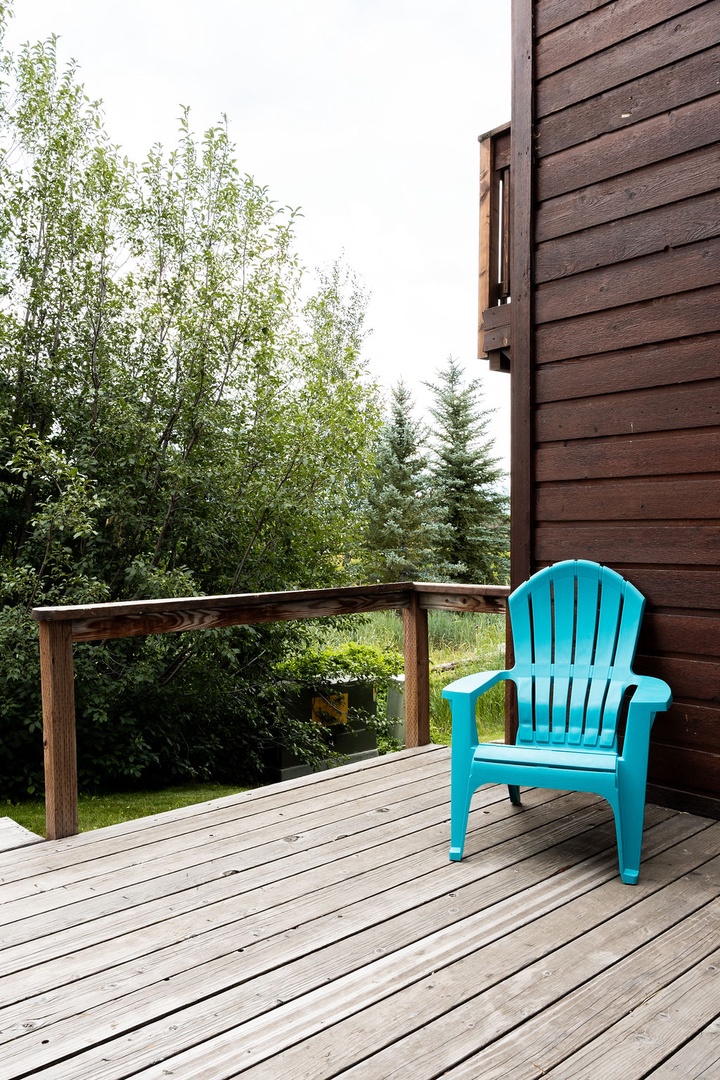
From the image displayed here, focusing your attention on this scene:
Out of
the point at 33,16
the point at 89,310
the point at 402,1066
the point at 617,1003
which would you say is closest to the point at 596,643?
the point at 617,1003

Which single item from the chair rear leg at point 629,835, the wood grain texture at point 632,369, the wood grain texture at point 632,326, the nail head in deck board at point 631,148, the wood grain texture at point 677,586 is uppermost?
the nail head in deck board at point 631,148

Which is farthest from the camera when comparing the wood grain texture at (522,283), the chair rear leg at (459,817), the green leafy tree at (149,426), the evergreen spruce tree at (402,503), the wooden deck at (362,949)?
the evergreen spruce tree at (402,503)

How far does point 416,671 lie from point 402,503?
869 centimetres

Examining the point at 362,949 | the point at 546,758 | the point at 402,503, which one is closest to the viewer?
the point at 362,949

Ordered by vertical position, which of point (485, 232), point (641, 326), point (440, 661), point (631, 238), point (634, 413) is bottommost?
point (440, 661)

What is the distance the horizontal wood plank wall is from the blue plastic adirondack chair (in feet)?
0.51

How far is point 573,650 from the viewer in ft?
9.00

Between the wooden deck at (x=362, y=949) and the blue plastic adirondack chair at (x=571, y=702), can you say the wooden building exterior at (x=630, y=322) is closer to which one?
the blue plastic adirondack chair at (x=571, y=702)

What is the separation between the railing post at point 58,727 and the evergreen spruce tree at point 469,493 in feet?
31.8

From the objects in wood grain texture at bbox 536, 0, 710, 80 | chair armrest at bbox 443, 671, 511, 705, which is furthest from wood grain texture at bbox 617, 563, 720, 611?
wood grain texture at bbox 536, 0, 710, 80

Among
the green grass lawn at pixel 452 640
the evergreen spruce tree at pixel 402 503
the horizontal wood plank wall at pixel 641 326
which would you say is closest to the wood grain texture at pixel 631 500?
the horizontal wood plank wall at pixel 641 326

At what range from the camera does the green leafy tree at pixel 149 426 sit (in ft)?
17.5

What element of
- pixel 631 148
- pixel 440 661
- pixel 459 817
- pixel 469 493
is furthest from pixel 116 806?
pixel 469 493

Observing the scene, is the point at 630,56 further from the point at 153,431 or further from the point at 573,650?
the point at 153,431
